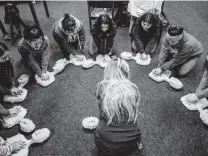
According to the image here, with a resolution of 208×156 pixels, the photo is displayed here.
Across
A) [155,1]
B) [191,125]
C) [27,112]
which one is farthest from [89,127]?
[155,1]

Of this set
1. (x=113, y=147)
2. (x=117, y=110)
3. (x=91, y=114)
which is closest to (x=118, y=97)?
(x=117, y=110)

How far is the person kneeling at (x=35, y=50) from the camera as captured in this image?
6.10 feet

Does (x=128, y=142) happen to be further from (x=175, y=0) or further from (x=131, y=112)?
(x=175, y=0)

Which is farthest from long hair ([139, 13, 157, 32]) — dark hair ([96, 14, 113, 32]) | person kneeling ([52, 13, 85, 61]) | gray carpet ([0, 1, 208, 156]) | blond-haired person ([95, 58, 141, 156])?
blond-haired person ([95, 58, 141, 156])

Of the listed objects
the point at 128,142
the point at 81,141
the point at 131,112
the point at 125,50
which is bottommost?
the point at 81,141

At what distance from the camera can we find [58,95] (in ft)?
7.01

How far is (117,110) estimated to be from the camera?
3.60 feet

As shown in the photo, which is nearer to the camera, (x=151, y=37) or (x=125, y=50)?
(x=151, y=37)

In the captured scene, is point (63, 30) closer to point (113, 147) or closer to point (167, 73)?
point (167, 73)

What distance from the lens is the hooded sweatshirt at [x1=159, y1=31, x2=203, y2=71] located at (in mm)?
1975

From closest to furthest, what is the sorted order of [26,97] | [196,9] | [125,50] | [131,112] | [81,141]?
[131,112] < [81,141] < [26,97] < [125,50] < [196,9]

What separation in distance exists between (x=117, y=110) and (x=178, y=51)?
131cm

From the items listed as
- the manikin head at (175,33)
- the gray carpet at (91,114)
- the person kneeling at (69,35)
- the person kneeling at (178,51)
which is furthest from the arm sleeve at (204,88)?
the person kneeling at (69,35)

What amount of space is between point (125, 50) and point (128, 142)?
1.69 meters
